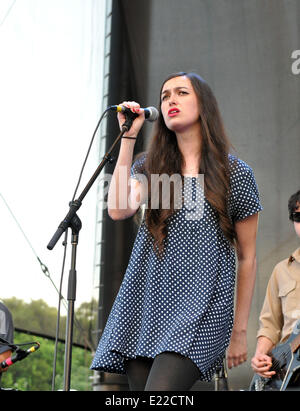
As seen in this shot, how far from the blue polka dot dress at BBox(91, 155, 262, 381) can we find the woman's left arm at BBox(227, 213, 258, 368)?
77 mm

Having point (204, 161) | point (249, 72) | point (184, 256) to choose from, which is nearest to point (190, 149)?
point (204, 161)

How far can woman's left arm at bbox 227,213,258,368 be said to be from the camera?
1.54 metres

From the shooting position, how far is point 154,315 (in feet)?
4.65

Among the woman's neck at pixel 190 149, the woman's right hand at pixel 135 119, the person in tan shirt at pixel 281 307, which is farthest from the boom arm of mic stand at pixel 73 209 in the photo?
the person in tan shirt at pixel 281 307

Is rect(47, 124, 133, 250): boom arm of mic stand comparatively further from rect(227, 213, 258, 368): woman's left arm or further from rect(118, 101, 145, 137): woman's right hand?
rect(227, 213, 258, 368): woman's left arm

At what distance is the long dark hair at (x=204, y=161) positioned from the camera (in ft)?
4.94

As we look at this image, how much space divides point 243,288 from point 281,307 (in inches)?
50.1

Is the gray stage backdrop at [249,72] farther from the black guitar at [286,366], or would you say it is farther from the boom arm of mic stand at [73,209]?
the boom arm of mic stand at [73,209]

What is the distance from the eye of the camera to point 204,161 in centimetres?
158

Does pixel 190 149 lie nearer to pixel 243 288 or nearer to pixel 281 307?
pixel 243 288

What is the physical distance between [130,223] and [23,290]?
89 centimetres

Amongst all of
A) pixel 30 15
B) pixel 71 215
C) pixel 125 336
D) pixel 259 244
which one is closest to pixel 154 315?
pixel 125 336

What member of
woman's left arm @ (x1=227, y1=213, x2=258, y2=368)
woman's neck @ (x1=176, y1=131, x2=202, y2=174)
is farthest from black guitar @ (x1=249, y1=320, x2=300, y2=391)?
woman's neck @ (x1=176, y1=131, x2=202, y2=174)
